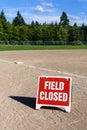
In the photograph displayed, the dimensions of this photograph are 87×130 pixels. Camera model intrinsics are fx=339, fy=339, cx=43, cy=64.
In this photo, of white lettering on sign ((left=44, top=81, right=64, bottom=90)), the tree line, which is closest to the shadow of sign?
white lettering on sign ((left=44, top=81, right=64, bottom=90))

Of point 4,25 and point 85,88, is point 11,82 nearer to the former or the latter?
point 85,88

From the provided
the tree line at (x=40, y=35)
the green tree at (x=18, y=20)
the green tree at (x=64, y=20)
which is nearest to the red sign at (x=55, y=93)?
the tree line at (x=40, y=35)

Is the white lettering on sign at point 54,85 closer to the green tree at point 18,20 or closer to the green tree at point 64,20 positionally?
the green tree at point 18,20

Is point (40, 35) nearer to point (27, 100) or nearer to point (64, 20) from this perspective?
point (64, 20)

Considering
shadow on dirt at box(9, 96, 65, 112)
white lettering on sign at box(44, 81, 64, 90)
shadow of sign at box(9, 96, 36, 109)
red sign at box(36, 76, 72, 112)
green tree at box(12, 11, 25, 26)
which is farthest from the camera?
green tree at box(12, 11, 25, 26)

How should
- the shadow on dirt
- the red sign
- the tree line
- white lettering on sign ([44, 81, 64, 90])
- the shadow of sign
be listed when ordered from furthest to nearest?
1. the tree line
2. the shadow of sign
3. the shadow on dirt
4. white lettering on sign ([44, 81, 64, 90])
5. the red sign

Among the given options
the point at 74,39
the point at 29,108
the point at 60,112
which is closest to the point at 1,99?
the point at 29,108

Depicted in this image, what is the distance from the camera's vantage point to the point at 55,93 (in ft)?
23.8

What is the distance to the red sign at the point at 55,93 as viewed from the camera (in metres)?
7.19

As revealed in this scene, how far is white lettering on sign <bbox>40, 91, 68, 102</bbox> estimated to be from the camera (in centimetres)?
720

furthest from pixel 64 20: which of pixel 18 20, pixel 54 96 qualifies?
pixel 54 96

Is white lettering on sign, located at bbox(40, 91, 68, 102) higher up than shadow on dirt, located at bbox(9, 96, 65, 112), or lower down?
higher up

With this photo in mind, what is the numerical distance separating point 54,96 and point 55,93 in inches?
2.7

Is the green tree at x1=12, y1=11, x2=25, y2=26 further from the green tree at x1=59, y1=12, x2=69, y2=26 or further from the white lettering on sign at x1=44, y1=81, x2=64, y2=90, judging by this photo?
the white lettering on sign at x1=44, y1=81, x2=64, y2=90
